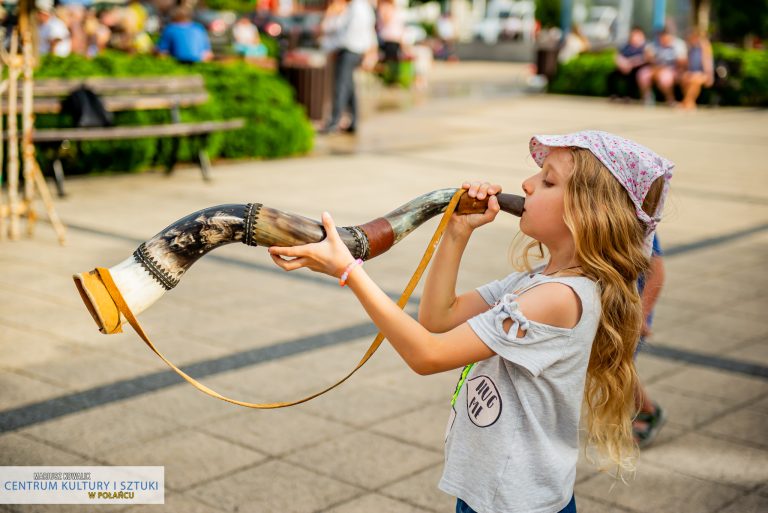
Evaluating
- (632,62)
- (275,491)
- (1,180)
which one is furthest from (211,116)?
(632,62)

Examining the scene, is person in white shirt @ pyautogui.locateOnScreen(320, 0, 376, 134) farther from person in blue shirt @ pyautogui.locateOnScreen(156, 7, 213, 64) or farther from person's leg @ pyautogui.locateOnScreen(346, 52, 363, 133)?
person in blue shirt @ pyautogui.locateOnScreen(156, 7, 213, 64)

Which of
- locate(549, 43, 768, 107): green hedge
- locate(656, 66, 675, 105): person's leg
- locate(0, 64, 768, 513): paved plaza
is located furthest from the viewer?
locate(549, 43, 768, 107): green hedge

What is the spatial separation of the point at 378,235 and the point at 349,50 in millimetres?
12124

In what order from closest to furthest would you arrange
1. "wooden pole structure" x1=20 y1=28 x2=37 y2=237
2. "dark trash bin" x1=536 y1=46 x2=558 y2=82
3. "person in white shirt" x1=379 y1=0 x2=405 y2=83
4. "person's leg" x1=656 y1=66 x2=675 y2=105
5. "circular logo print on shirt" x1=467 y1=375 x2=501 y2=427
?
"circular logo print on shirt" x1=467 y1=375 x2=501 y2=427
"wooden pole structure" x1=20 y1=28 x2=37 y2=237
"person in white shirt" x1=379 y1=0 x2=405 y2=83
"person's leg" x1=656 y1=66 x2=675 y2=105
"dark trash bin" x1=536 y1=46 x2=558 y2=82

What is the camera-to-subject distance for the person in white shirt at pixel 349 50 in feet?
45.8

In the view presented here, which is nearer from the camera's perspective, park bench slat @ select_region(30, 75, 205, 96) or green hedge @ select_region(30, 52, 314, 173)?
park bench slat @ select_region(30, 75, 205, 96)

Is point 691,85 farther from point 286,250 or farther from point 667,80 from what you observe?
point 286,250

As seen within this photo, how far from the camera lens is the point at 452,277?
247cm

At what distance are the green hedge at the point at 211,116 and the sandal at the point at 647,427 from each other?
21.5ft

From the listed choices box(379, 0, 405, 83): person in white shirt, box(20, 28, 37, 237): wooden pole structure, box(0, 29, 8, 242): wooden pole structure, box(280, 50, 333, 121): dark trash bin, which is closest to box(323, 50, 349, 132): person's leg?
box(280, 50, 333, 121): dark trash bin

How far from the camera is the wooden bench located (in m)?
8.91

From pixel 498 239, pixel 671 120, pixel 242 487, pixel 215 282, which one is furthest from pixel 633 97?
pixel 242 487

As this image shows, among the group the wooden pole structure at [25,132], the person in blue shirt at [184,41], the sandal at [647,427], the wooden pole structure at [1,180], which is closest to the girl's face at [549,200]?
the sandal at [647,427]

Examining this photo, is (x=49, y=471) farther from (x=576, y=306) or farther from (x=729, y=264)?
(x=729, y=264)
